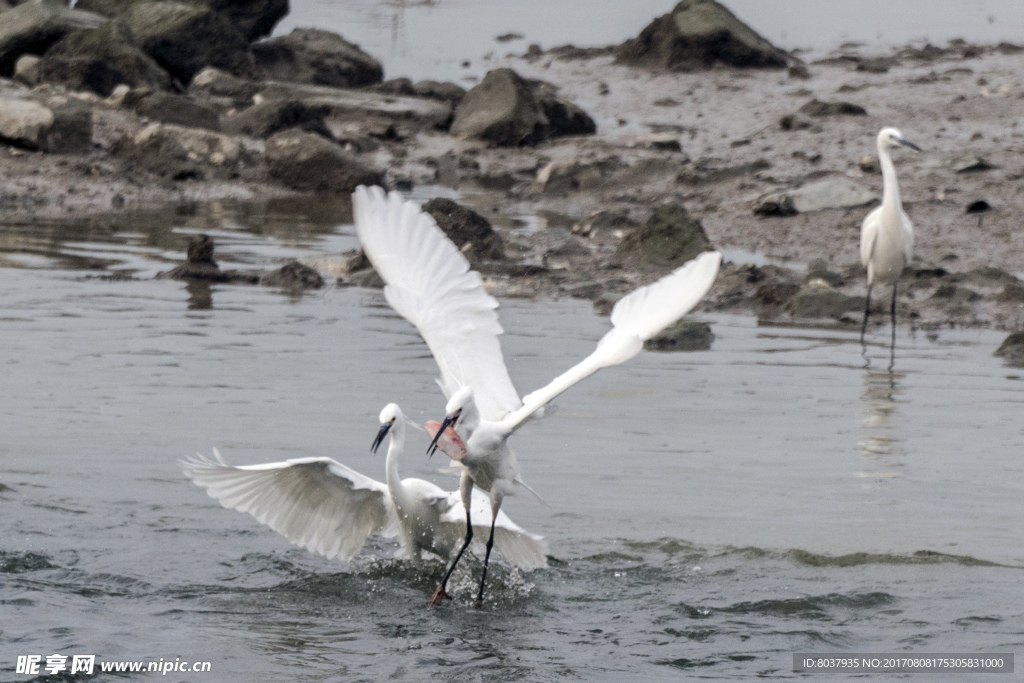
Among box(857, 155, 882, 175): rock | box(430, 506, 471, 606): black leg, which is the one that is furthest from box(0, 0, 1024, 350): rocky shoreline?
box(430, 506, 471, 606): black leg

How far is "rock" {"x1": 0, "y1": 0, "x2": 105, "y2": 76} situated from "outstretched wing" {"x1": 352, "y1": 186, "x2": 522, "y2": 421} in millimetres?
18287

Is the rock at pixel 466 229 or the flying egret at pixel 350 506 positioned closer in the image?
the flying egret at pixel 350 506

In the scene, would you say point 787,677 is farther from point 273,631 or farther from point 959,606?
point 273,631

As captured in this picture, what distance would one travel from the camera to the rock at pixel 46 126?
18.0 metres

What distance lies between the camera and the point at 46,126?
1802 cm

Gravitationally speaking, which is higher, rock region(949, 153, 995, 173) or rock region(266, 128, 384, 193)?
rock region(949, 153, 995, 173)

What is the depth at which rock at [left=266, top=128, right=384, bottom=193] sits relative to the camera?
63.7ft

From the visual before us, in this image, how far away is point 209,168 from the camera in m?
19.5

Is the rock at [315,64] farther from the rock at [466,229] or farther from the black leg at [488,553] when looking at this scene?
the black leg at [488,553]

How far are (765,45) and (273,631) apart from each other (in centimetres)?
2411

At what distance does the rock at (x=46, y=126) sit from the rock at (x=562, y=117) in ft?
25.9

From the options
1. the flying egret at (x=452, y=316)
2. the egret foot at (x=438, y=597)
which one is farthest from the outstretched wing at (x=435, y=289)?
the egret foot at (x=438, y=597)

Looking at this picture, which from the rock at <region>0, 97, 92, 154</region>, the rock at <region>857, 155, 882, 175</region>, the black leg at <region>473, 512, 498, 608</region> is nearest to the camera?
the black leg at <region>473, 512, 498, 608</region>

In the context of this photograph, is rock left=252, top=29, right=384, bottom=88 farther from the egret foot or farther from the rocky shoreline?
the egret foot
